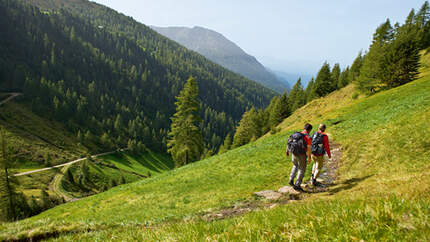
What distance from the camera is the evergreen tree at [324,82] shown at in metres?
71.7

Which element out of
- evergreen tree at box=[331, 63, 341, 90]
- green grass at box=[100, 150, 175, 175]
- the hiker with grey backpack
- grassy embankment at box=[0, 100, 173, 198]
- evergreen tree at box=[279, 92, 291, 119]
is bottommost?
green grass at box=[100, 150, 175, 175]

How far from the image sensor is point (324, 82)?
242ft

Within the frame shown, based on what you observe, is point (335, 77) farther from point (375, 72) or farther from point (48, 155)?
point (48, 155)

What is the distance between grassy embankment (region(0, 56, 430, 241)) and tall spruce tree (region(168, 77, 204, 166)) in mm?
15725

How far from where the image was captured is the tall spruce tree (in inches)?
1399

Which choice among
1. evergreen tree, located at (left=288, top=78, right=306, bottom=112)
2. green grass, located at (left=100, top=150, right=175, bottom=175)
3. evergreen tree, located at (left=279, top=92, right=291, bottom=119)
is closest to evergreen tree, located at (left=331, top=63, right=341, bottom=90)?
evergreen tree, located at (left=288, top=78, right=306, bottom=112)

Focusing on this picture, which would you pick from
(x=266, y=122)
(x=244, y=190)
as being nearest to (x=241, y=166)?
(x=244, y=190)

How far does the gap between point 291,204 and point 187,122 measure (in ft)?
103

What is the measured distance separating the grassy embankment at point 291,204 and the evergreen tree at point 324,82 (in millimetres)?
49520

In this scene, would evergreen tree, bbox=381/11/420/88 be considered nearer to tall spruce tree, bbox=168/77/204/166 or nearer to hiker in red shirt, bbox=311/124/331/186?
tall spruce tree, bbox=168/77/204/166

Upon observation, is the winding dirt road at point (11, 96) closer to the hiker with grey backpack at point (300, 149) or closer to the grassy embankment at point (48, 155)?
the grassy embankment at point (48, 155)

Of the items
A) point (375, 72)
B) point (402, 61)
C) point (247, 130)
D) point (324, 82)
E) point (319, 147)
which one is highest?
point (324, 82)

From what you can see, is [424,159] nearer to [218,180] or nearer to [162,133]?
[218,180]

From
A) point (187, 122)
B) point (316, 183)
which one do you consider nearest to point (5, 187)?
point (187, 122)
